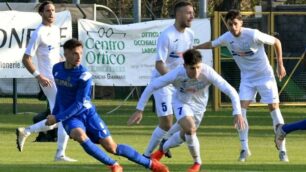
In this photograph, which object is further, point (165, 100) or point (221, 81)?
point (165, 100)

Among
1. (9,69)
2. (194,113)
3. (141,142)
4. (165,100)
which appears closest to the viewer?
(194,113)

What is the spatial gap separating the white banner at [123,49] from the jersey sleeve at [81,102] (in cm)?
1467

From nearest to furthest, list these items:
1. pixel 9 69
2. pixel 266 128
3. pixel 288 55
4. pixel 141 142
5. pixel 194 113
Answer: pixel 194 113 → pixel 141 142 → pixel 266 128 → pixel 9 69 → pixel 288 55

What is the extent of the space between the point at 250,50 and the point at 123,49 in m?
12.2

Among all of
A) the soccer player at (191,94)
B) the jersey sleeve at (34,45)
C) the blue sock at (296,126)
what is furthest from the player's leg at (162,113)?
the jersey sleeve at (34,45)

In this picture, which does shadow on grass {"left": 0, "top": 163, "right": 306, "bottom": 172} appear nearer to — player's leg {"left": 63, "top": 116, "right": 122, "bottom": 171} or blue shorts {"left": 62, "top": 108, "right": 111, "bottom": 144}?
blue shorts {"left": 62, "top": 108, "right": 111, "bottom": 144}

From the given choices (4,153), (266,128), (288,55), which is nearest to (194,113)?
(4,153)

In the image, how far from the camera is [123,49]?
2922 cm

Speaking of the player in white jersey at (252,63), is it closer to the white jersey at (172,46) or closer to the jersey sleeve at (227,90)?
the white jersey at (172,46)

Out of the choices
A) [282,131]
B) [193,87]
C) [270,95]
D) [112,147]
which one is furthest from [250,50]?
[112,147]

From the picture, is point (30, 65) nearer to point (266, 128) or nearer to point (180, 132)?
point (180, 132)

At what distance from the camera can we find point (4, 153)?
1812cm

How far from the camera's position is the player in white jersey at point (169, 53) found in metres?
16.2

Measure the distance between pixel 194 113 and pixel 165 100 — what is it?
1.50m
